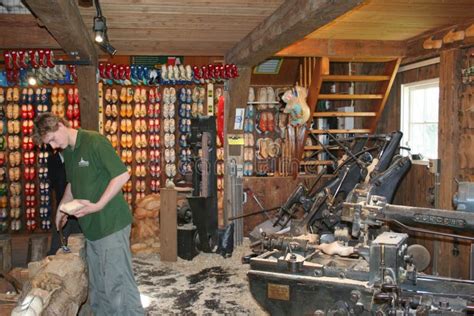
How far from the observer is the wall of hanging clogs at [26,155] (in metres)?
9.48

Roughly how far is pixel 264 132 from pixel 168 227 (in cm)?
278

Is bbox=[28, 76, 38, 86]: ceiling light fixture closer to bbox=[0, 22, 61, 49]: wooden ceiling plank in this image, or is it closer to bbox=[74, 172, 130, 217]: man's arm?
bbox=[0, 22, 61, 49]: wooden ceiling plank

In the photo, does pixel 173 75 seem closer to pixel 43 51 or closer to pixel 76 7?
pixel 43 51

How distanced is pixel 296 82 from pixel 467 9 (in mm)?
4008

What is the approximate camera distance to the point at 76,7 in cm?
495

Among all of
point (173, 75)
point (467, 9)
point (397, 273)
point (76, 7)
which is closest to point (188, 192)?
point (173, 75)

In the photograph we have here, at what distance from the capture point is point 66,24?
458 centimetres

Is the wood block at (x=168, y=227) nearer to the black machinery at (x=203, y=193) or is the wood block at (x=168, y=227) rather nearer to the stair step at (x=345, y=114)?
the black machinery at (x=203, y=193)

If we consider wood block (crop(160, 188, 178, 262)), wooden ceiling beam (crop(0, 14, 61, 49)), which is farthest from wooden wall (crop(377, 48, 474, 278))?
wooden ceiling beam (crop(0, 14, 61, 49))

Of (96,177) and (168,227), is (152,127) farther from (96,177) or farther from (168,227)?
(96,177)

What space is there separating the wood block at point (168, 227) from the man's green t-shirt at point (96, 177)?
120 inches

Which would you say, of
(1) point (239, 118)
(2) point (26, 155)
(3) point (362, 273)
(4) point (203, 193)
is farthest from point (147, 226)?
(3) point (362, 273)

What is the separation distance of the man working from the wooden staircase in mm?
3761

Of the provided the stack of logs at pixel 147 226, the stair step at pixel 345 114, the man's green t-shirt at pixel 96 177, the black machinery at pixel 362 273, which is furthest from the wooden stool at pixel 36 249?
the stair step at pixel 345 114
